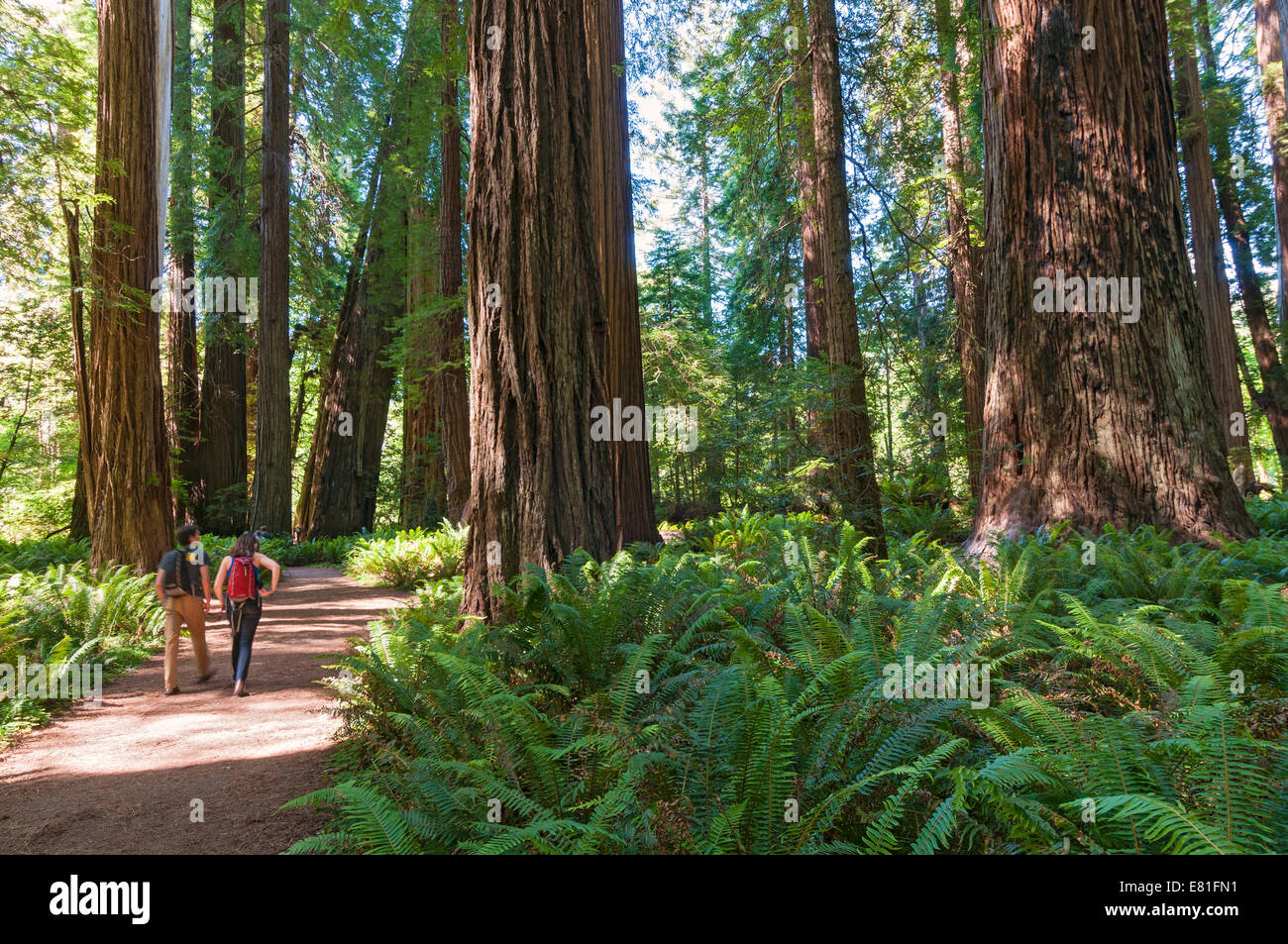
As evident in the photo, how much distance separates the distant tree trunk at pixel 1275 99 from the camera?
14719mm

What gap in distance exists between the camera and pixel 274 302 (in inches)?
595

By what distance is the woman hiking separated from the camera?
6.07 m

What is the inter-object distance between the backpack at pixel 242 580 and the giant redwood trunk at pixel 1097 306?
21.1 ft

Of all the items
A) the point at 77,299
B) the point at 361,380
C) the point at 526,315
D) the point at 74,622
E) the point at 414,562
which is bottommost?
the point at 74,622

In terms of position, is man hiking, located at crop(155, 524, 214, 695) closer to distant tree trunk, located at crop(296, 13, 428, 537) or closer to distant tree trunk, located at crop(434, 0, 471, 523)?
distant tree trunk, located at crop(434, 0, 471, 523)

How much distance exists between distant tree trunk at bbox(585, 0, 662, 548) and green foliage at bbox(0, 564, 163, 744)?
523 cm

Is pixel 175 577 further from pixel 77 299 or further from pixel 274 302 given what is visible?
pixel 274 302

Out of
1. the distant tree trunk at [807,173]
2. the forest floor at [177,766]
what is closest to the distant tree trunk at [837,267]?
the distant tree trunk at [807,173]

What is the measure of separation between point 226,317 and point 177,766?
52.8ft

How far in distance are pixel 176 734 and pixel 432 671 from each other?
7.83ft

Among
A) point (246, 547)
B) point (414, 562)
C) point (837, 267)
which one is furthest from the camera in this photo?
point (414, 562)

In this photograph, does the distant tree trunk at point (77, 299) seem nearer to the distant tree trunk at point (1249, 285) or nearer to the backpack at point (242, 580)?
the backpack at point (242, 580)

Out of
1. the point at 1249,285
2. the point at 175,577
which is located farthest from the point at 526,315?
the point at 1249,285

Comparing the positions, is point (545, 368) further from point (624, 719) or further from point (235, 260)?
point (235, 260)
